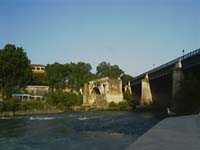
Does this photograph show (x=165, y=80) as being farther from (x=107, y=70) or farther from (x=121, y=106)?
(x=107, y=70)

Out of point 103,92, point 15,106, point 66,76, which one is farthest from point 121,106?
point 15,106

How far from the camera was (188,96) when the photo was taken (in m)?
62.7

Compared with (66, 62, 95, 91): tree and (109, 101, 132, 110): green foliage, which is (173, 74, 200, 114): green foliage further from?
(66, 62, 95, 91): tree

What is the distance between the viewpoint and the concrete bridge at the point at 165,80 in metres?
66.6

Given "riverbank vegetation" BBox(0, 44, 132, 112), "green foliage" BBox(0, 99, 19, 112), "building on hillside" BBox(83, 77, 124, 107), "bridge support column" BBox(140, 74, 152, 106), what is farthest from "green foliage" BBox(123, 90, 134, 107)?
"green foliage" BBox(0, 99, 19, 112)

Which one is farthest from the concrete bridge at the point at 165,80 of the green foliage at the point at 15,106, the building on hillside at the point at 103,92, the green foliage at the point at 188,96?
the green foliage at the point at 15,106

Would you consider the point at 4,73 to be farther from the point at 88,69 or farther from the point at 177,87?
the point at 88,69

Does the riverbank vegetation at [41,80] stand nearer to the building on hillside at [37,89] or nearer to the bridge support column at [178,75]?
the building on hillside at [37,89]

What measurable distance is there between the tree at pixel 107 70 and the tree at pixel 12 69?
78231 millimetres

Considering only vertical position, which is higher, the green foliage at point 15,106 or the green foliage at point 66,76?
the green foliage at point 66,76

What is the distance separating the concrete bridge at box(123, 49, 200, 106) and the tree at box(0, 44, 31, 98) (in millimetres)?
30674

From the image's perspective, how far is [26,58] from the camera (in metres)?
96.7

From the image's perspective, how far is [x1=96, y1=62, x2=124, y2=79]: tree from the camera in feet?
566

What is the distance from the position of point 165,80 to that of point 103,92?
32664 millimetres
